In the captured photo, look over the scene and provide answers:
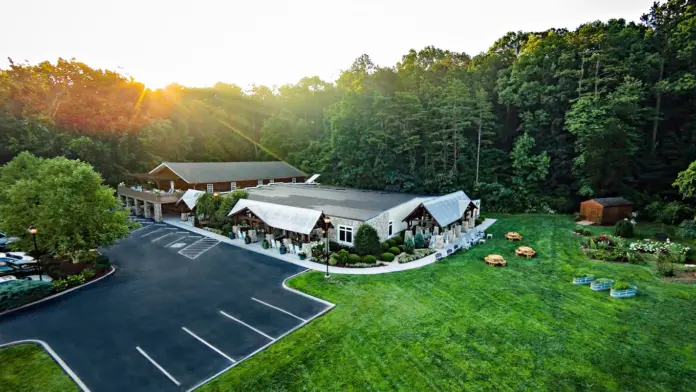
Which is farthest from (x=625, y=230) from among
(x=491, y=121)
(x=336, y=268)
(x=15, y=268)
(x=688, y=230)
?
(x=15, y=268)

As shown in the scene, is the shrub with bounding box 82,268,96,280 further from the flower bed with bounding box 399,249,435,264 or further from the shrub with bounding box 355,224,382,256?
the flower bed with bounding box 399,249,435,264

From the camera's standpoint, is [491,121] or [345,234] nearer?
[345,234]

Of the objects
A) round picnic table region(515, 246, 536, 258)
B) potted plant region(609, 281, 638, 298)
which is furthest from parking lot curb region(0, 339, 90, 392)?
round picnic table region(515, 246, 536, 258)

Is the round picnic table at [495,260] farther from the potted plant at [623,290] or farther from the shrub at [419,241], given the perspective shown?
the potted plant at [623,290]

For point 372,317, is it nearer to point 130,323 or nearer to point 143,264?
point 130,323

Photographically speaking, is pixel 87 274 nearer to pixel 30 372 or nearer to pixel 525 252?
pixel 30 372

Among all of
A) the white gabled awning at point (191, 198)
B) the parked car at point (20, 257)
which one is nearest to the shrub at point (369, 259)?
the white gabled awning at point (191, 198)
